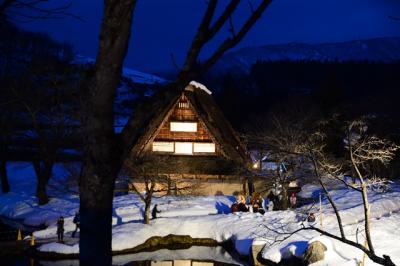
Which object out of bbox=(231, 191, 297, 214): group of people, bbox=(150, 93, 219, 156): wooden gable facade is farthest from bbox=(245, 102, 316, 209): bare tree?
bbox=(150, 93, 219, 156): wooden gable facade

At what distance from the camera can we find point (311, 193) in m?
30.1

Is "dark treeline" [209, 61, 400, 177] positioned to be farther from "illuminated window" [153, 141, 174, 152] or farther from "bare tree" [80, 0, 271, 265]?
"bare tree" [80, 0, 271, 265]

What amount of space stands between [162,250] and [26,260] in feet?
20.2

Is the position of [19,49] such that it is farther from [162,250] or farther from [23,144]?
[162,250]

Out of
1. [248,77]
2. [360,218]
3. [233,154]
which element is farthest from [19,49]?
→ [360,218]

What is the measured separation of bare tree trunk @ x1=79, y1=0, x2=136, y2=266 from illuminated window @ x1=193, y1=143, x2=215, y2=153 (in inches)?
1041

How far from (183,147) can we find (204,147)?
1400 millimetres

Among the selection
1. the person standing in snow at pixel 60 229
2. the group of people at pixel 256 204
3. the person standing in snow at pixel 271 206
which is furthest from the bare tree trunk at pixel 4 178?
the person standing in snow at pixel 271 206

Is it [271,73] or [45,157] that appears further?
[271,73]

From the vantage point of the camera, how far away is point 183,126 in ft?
96.4

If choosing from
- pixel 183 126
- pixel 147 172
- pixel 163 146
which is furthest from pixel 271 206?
pixel 163 146

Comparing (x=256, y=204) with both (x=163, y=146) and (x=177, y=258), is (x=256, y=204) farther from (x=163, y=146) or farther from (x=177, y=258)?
(x=163, y=146)

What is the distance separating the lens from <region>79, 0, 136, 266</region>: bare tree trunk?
10.0 feet

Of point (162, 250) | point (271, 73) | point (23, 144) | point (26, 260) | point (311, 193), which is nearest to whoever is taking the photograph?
point (26, 260)
